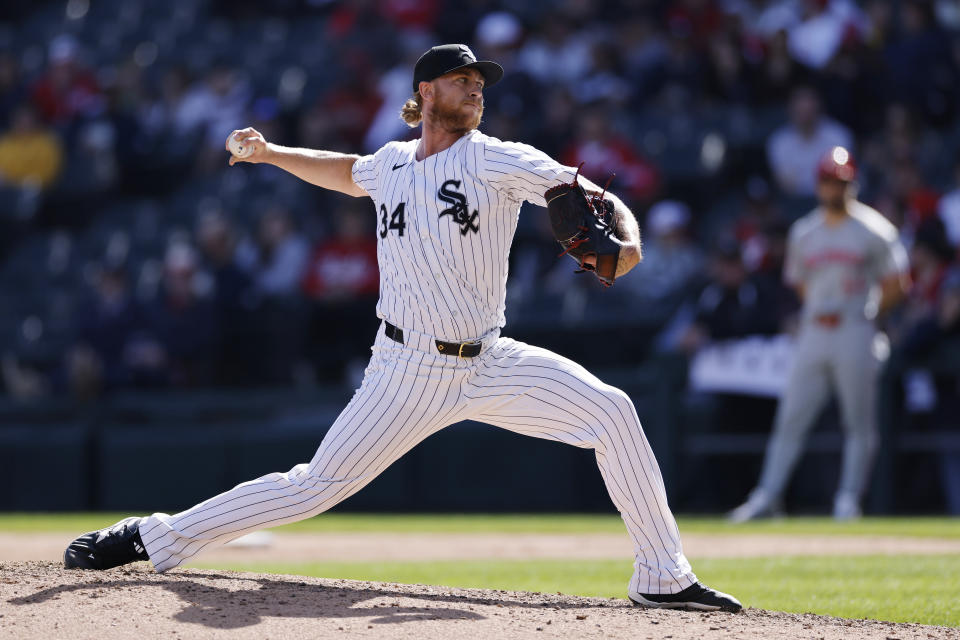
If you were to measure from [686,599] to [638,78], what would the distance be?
896 cm

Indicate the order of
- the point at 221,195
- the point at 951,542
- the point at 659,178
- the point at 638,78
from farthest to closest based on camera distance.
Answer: the point at 221,195 < the point at 638,78 < the point at 659,178 < the point at 951,542

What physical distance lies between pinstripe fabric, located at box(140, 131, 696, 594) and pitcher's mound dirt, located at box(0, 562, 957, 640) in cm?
26

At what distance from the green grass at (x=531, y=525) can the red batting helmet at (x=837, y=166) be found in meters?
2.16

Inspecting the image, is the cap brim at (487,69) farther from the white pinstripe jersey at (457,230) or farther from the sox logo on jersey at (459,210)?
the sox logo on jersey at (459,210)

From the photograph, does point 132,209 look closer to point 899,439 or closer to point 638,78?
point 638,78

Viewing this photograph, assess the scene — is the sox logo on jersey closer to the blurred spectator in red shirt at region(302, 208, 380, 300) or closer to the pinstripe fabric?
the pinstripe fabric

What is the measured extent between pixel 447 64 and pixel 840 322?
5.16 meters

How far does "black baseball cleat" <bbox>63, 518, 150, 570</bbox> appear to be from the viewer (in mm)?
4660

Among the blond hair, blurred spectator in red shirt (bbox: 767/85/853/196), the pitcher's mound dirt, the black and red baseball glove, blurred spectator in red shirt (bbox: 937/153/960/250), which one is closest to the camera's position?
the pitcher's mound dirt

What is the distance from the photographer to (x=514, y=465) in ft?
34.6

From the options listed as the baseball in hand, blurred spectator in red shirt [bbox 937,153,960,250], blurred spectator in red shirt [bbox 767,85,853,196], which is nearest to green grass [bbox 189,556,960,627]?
the baseball in hand

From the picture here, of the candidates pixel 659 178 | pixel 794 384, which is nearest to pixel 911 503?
pixel 794 384

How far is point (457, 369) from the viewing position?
4.43 meters

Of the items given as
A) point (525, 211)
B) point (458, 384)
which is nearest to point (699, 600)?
point (458, 384)
